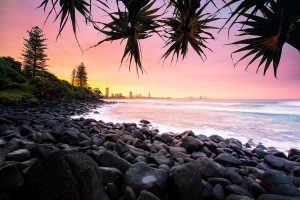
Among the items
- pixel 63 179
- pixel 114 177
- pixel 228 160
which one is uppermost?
pixel 63 179

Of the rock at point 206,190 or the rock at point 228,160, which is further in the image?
the rock at point 228,160

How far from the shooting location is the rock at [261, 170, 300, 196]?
346 cm

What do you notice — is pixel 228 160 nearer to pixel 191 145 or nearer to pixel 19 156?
pixel 191 145

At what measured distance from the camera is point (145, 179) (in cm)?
325

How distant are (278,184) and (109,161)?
2.62 metres

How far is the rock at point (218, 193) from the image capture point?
3.34 metres

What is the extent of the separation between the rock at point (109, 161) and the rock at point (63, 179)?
1.18 m

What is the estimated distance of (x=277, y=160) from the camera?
5973mm

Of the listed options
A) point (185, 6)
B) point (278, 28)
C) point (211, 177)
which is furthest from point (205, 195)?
point (185, 6)

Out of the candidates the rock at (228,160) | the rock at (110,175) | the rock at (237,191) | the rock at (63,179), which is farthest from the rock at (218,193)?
the rock at (228,160)

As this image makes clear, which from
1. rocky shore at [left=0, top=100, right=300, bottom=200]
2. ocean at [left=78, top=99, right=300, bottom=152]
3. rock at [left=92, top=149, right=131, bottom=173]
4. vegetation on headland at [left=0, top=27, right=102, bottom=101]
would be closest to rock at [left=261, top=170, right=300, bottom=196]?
rocky shore at [left=0, top=100, right=300, bottom=200]

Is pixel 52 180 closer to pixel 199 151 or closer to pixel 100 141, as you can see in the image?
pixel 100 141

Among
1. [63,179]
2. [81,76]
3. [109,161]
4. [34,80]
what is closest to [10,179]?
[63,179]

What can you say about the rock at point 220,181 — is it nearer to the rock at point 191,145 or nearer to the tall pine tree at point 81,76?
the rock at point 191,145
